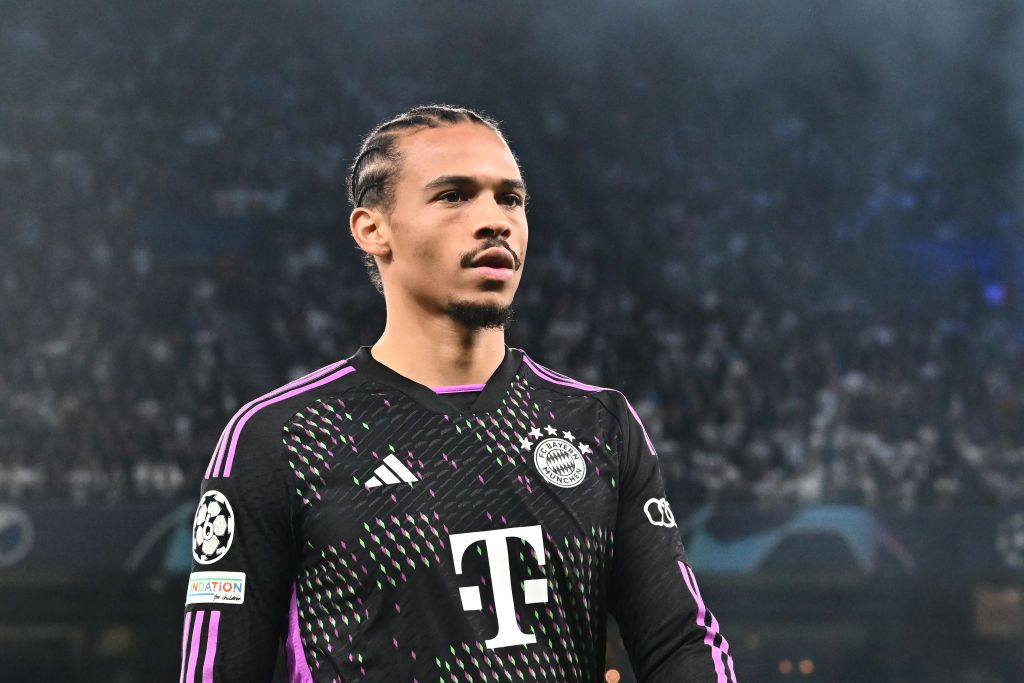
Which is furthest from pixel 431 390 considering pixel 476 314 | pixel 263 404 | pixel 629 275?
pixel 629 275

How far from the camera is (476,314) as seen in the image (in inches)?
69.4

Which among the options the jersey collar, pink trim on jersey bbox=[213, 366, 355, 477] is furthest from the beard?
pink trim on jersey bbox=[213, 366, 355, 477]

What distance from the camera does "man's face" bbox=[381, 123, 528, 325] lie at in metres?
1.73

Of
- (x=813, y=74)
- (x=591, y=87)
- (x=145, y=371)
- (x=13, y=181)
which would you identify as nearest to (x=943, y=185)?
(x=813, y=74)

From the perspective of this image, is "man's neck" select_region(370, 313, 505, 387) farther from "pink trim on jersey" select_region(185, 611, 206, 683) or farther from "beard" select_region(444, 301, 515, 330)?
"pink trim on jersey" select_region(185, 611, 206, 683)

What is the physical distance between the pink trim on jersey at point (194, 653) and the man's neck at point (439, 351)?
1.53 ft

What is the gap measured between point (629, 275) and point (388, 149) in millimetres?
11946

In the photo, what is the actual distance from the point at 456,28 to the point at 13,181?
5632 mm

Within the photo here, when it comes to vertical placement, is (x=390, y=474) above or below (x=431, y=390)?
below

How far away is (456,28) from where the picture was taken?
1530 cm

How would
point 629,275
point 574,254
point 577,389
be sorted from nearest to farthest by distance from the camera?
point 577,389 < point 629,275 < point 574,254

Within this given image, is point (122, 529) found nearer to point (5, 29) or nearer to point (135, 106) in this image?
point (135, 106)

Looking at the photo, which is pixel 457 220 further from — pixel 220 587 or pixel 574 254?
pixel 574 254

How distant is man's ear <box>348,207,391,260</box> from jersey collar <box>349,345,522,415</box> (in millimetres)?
153
